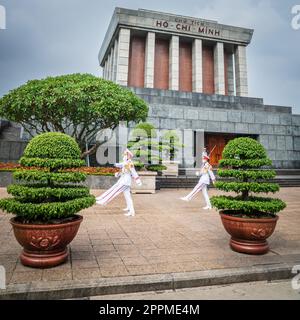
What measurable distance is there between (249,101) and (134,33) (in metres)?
14.7

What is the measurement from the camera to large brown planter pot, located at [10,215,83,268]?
366 centimetres

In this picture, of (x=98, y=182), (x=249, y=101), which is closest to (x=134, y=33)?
(x=249, y=101)

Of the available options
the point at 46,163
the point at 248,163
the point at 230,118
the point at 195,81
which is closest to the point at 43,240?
the point at 46,163

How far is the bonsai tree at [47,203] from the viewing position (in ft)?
12.1

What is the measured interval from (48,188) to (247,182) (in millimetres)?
3531

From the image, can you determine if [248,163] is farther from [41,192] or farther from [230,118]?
[230,118]

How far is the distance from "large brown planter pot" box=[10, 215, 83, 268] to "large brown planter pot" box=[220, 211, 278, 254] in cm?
272

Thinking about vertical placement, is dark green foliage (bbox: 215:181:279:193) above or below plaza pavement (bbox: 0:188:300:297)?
above

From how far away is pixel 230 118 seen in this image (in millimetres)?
22531

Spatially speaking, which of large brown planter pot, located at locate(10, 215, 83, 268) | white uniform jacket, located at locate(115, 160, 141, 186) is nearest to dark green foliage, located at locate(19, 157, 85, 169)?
large brown planter pot, located at locate(10, 215, 83, 268)

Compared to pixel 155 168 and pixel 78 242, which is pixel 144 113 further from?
pixel 78 242

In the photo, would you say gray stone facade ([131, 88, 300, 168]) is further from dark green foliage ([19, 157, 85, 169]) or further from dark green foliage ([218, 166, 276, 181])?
dark green foliage ([19, 157, 85, 169])

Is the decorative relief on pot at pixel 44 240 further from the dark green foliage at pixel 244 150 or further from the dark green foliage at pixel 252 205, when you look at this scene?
the dark green foliage at pixel 244 150

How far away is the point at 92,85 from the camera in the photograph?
44.4ft
